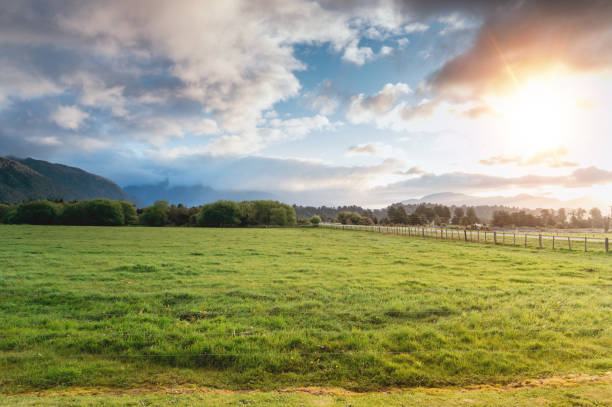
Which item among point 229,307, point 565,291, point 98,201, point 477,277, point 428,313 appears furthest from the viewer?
point 98,201

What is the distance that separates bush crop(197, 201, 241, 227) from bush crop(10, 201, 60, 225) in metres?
47.0

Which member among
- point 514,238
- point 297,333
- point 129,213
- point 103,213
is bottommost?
point 297,333

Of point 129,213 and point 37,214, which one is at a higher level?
point 129,213

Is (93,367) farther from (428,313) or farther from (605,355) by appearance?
(605,355)

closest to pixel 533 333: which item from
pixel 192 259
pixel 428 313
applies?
pixel 428 313

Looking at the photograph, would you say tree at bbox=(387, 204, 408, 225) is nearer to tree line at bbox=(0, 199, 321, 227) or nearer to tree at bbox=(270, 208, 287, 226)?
tree line at bbox=(0, 199, 321, 227)

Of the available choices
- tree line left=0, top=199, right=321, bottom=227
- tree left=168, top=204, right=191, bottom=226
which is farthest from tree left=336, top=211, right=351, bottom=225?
tree left=168, top=204, right=191, bottom=226

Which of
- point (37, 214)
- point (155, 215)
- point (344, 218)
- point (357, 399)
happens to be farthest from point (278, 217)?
point (357, 399)

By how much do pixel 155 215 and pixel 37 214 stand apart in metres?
37.6

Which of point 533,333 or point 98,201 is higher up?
point 98,201

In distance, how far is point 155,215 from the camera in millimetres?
135250

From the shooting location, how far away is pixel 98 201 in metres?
120

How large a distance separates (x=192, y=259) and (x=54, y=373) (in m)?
16.7

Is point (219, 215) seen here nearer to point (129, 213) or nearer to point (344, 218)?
point (129, 213)
